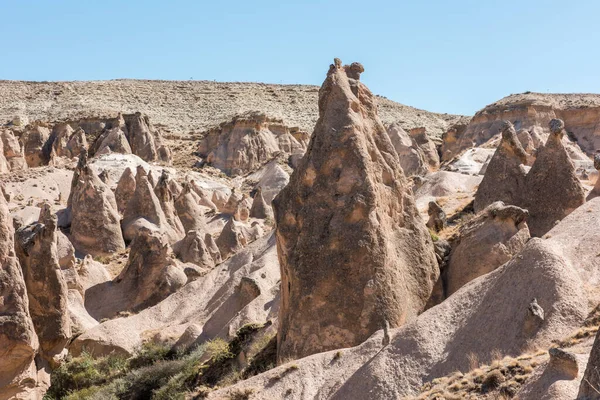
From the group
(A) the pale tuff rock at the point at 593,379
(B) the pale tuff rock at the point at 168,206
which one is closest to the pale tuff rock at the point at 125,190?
(B) the pale tuff rock at the point at 168,206

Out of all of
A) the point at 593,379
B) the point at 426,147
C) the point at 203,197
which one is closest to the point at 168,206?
the point at 203,197

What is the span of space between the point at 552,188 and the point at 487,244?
4792 mm

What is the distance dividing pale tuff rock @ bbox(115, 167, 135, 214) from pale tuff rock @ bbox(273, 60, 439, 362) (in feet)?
93.4

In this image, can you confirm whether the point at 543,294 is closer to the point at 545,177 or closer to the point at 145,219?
the point at 545,177

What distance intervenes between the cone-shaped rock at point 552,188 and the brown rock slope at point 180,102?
79284mm

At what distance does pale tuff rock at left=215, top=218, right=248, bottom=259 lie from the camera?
39625 millimetres

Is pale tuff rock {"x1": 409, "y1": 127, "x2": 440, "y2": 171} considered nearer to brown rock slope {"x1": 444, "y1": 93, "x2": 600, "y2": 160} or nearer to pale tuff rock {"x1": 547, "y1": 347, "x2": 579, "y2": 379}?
brown rock slope {"x1": 444, "y1": 93, "x2": 600, "y2": 160}

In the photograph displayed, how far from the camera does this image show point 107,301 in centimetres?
3247

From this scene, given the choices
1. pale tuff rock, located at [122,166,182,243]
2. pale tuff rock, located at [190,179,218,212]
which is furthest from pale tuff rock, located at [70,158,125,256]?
pale tuff rock, located at [190,179,218,212]

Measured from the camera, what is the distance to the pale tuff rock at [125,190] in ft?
156

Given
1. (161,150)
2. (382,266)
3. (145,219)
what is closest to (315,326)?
(382,266)

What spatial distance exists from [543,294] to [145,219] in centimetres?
2959

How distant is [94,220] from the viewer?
41469mm

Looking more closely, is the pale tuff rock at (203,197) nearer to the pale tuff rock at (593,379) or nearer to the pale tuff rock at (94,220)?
the pale tuff rock at (94,220)
